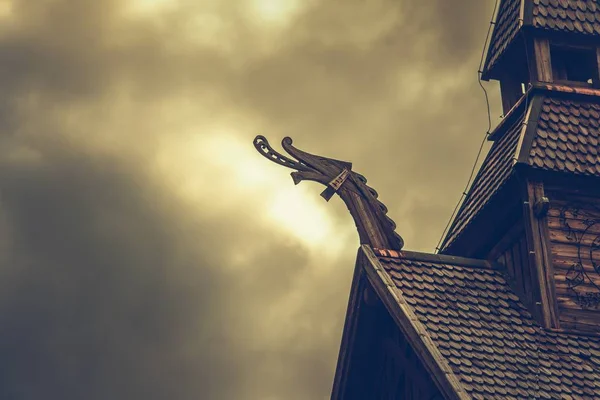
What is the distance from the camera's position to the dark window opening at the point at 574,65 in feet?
61.8

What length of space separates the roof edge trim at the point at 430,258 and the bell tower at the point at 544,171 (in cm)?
52

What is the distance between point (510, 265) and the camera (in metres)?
16.7

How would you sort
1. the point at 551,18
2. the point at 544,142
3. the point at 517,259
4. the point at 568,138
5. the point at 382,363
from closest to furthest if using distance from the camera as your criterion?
the point at 382,363 → the point at 517,259 → the point at 544,142 → the point at 568,138 → the point at 551,18

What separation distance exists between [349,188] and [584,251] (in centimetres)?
343

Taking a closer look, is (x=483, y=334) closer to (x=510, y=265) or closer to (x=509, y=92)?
(x=510, y=265)

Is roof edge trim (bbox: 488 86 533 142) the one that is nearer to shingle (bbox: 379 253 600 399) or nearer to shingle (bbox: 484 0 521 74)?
shingle (bbox: 484 0 521 74)

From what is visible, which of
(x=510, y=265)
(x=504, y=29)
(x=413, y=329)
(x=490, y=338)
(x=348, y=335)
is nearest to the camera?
(x=413, y=329)

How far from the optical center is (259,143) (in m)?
17.0

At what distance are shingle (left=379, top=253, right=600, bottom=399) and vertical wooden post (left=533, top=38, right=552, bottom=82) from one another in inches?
153

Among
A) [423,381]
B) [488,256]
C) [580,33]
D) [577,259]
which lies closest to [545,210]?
[577,259]

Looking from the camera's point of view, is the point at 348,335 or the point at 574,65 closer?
the point at 348,335

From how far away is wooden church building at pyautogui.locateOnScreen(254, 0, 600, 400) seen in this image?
13945 millimetres

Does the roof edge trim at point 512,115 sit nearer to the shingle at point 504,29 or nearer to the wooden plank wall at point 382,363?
the shingle at point 504,29

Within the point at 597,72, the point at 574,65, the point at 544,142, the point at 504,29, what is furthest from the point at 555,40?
the point at 544,142
